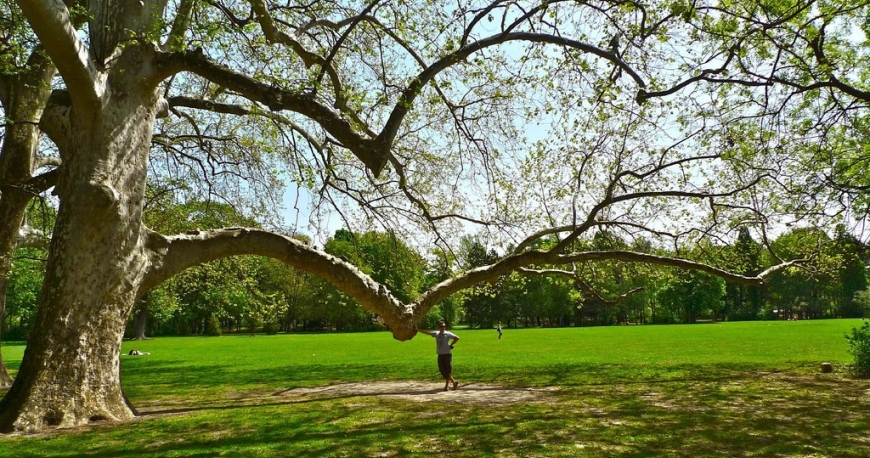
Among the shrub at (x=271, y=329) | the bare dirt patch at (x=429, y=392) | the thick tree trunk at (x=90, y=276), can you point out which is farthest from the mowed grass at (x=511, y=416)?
the shrub at (x=271, y=329)

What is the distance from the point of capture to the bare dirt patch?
1171cm

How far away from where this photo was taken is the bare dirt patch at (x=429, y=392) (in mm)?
11708

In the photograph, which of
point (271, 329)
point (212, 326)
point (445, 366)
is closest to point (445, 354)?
point (445, 366)

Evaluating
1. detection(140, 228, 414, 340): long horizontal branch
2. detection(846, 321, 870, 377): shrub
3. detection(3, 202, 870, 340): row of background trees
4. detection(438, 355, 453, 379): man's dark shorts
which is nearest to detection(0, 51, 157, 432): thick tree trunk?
detection(140, 228, 414, 340): long horizontal branch

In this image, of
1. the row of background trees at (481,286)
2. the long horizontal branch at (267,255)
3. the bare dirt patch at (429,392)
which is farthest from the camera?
the row of background trees at (481,286)

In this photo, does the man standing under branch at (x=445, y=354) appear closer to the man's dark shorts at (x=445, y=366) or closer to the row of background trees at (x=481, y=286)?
the man's dark shorts at (x=445, y=366)

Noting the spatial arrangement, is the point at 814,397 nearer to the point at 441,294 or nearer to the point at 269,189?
the point at 441,294

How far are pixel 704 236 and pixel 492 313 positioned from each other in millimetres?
67694

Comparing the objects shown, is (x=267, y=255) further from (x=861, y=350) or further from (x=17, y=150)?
(x=861, y=350)

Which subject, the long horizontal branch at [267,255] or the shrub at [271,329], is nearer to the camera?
the long horizontal branch at [267,255]

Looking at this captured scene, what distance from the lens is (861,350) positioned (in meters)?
14.9

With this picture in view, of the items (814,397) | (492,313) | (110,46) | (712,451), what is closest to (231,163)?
(110,46)

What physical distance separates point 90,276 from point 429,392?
24.2 feet

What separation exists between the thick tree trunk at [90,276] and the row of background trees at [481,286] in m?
4.55
